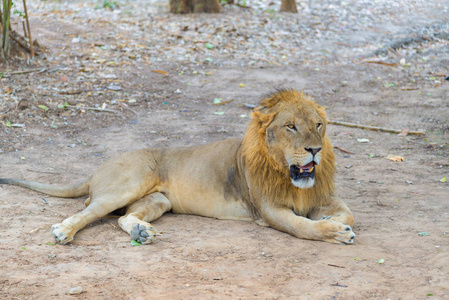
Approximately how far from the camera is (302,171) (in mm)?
4359

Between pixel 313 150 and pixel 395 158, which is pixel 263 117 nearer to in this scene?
pixel 313 150

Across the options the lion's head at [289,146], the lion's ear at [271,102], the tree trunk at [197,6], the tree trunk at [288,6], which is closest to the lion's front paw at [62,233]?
the lion's head at [289,146]

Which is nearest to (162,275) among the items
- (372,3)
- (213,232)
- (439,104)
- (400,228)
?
(213,232)

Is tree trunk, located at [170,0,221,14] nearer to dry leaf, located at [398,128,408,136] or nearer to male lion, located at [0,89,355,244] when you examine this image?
dry leaf, located at [398,128,408,136]

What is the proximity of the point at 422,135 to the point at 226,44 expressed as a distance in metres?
5.73

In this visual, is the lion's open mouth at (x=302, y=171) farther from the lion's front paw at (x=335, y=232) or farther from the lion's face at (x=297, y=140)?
the lion's front paw at (x=335, y=232)

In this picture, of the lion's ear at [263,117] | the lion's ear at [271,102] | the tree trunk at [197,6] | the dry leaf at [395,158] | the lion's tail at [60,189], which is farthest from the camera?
the tree trunk at [197,6]

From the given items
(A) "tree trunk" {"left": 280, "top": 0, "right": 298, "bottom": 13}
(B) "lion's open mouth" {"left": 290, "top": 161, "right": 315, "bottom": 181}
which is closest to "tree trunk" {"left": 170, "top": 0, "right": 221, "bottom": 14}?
(A) "tree trunk" {"left": 280, "top": 0, "right": 298, "bottom": 13}

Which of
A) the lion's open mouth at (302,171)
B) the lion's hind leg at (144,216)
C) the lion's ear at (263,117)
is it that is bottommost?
the lion's hind leg at (144,216)

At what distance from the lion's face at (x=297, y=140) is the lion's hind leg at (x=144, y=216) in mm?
1185

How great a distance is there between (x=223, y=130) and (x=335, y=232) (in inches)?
156

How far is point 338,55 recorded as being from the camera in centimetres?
1262

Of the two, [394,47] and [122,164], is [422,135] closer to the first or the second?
[122,164]

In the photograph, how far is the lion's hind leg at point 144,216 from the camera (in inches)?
172
